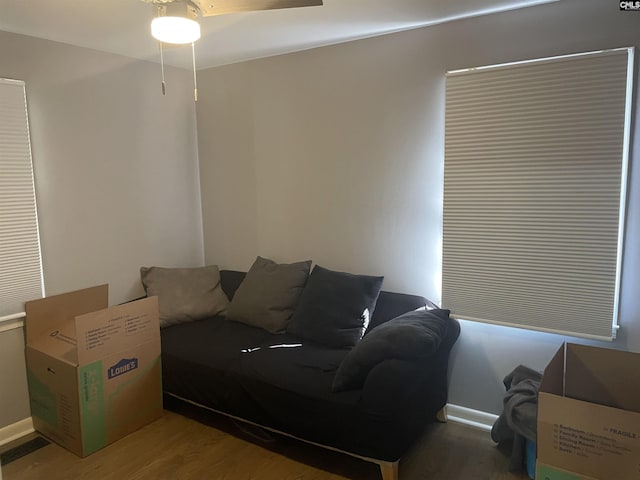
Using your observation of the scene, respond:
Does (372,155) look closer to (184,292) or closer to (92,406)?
(184,292)

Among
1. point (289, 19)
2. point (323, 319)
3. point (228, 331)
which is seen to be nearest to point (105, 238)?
point (228, 331)

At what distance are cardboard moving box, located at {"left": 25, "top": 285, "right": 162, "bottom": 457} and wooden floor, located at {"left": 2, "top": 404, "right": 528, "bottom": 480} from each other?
128mm

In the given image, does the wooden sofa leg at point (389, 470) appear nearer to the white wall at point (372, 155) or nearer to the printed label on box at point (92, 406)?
the white wall at point (372, 155)

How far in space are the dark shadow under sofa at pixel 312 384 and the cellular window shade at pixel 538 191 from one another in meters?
0.38

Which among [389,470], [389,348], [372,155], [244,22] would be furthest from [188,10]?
[389,470]

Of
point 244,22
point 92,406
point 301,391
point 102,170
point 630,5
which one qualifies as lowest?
point 92,406

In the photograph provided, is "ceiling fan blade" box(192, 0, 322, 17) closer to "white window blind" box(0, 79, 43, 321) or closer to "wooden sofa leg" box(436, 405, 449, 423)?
"white window blind" box(0, 79, 43, 321)

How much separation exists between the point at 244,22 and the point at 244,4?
2.85 feet

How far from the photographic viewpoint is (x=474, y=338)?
2.75m

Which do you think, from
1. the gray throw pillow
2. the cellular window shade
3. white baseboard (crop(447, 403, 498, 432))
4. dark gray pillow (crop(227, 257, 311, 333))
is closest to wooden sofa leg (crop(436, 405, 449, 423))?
white baseboard (crop(447, 403, 498, 432))

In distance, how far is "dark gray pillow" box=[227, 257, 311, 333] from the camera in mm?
3055

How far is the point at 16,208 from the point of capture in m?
2.69

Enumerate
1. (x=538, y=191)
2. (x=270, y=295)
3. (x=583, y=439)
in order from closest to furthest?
(x=583, y=439)
(x=538, y=191)
(x=270, y=295)

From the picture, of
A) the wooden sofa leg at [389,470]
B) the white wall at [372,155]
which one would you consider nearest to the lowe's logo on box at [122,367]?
the white wall at [372,155]
